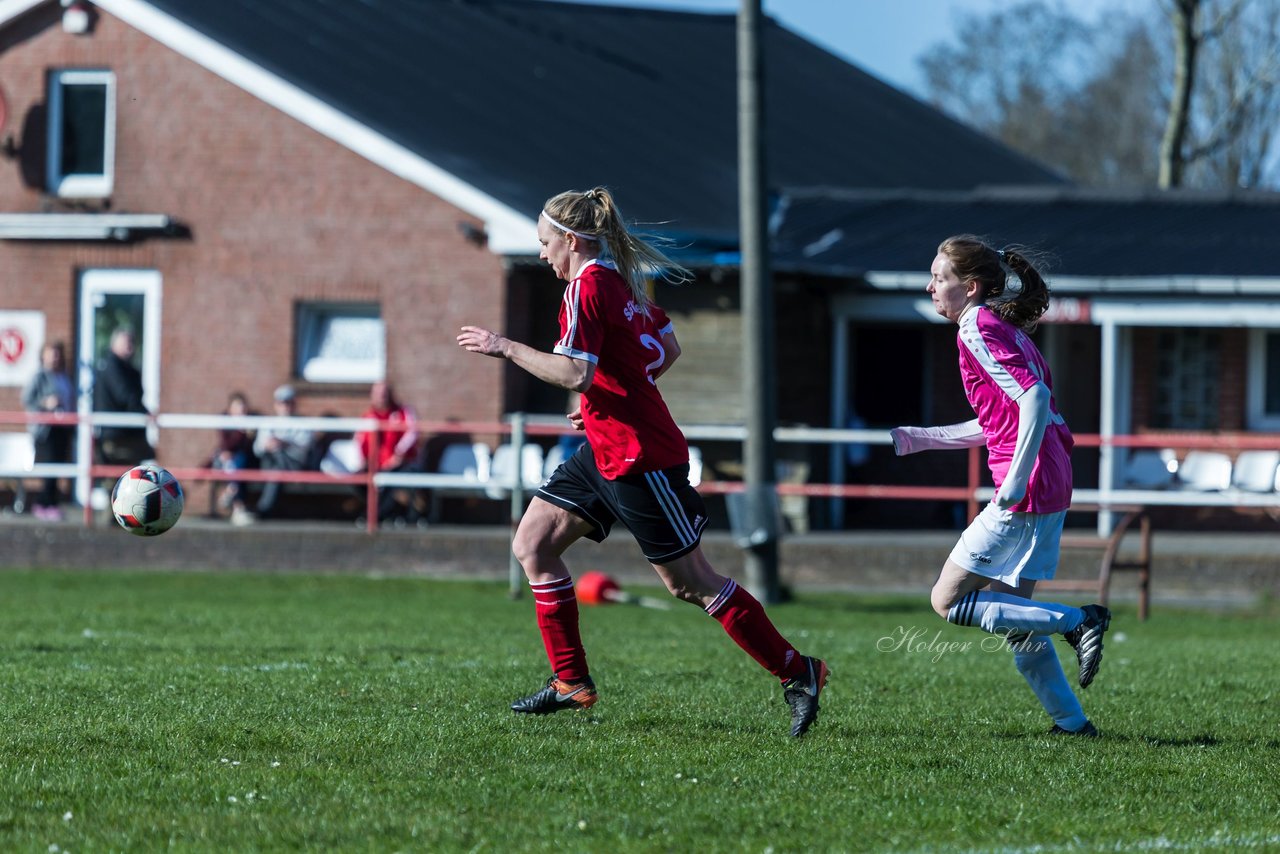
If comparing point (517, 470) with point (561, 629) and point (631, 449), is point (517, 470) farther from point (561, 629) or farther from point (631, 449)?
point (631, 449)

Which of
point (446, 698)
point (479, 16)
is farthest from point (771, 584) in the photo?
point (479, 16)

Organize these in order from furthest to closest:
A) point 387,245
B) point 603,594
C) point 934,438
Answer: point 387,245
point 603,594
point 934,438

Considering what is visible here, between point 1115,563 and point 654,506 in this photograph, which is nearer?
point 654,506

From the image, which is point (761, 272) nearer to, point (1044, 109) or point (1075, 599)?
point (1075, 599)

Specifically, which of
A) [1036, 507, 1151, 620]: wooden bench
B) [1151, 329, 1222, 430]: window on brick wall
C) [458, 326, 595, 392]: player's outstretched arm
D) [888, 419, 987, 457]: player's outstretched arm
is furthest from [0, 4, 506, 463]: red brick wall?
[458, 326, 595, 392]: player's outstretched arm

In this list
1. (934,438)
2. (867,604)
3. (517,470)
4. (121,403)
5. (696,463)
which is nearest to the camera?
(934,438)

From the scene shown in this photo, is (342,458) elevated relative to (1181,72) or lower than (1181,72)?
lower

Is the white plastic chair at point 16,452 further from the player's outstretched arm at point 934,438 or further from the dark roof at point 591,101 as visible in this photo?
the player's outstretched arm at point 934,438

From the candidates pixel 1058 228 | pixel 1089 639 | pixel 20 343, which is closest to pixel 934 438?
pixel 1089 639

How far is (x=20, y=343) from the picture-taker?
845 inches

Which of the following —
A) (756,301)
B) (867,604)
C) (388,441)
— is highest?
(756,301)

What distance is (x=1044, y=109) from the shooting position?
5562 cm

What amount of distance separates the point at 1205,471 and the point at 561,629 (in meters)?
14.1

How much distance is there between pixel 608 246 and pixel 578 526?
1080mm
